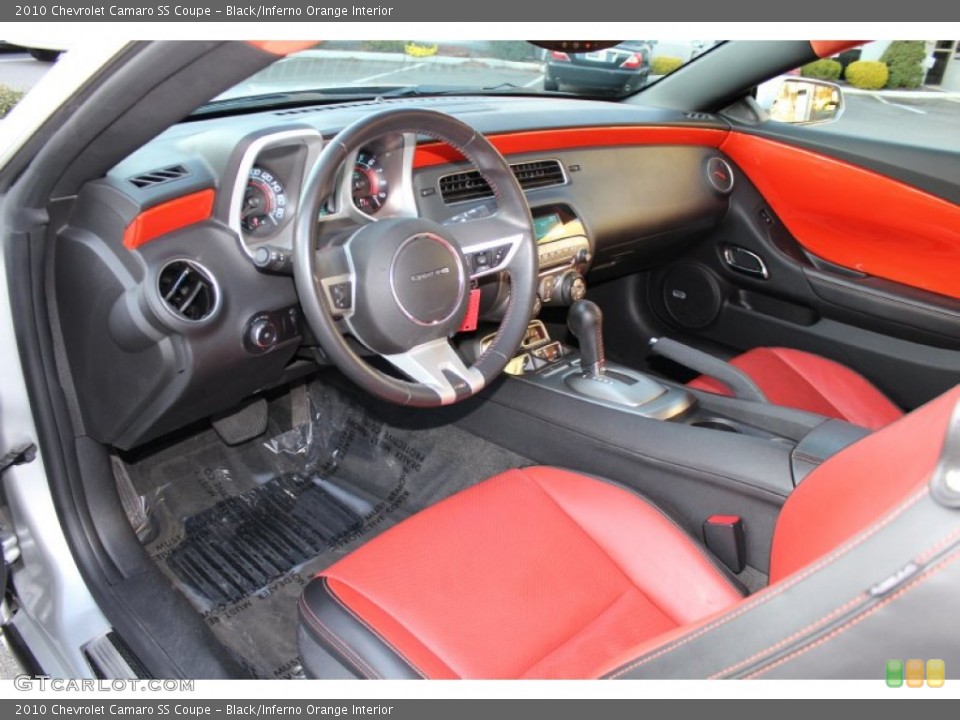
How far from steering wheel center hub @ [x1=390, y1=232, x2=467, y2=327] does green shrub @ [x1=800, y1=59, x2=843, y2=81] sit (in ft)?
4.69

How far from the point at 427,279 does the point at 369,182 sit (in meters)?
0.30

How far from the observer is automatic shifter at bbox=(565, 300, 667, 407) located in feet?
6.11

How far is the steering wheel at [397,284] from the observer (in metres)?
1.38

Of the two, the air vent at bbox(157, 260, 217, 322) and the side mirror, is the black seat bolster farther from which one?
the side mirror

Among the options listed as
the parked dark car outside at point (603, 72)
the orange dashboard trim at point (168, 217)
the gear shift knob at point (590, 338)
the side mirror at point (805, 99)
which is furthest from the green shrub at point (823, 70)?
the orange dashboard trim at point (168, 217)

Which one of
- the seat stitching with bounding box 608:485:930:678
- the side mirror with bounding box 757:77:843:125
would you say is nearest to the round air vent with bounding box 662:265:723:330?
the side mirror with bounding box 757:77:843:125

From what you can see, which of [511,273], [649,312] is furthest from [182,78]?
[649,312]

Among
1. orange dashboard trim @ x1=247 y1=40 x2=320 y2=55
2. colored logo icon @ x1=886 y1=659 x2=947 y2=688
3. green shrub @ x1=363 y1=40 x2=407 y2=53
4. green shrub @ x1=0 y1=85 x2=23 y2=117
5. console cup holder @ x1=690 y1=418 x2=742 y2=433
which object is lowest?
console cup holder @ x1=690 y1=418 x2=742 y2=433

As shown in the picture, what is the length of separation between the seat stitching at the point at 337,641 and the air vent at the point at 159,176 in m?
0.79

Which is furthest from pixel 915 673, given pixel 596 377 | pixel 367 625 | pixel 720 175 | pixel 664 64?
pixel 664 64

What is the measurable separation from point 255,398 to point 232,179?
0.88 metres

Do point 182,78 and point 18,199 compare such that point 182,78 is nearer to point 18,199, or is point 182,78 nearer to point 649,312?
point 18,199

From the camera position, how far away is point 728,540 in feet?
4.96

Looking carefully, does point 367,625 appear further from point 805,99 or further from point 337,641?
point 805,99
